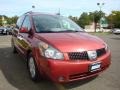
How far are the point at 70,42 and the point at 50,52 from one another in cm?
53

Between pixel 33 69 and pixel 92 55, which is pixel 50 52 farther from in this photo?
pixel 33 69

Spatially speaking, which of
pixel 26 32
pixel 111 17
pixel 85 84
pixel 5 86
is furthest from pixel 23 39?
pixel 111 17

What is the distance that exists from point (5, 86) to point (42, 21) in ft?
6.58

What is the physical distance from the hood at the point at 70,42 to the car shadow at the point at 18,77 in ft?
3.42

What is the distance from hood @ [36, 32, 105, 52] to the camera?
16.8ft

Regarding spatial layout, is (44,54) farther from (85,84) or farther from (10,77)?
(10,77)

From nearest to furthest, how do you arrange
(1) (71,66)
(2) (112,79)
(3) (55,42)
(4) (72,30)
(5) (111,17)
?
(1) (71,66)
(3) (55,42)
(2) (112,79)
(4) (72,30)
(5) (111,17)

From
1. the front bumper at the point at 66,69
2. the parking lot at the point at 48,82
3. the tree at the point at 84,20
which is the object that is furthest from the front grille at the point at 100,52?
the tree at the point at 84,20

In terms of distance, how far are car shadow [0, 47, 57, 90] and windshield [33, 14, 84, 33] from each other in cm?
131

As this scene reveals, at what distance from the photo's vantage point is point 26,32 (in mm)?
6605

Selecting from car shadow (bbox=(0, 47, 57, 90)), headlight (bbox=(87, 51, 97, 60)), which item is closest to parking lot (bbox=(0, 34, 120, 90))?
car shadow (bbox=(0, 47, 57, 90))

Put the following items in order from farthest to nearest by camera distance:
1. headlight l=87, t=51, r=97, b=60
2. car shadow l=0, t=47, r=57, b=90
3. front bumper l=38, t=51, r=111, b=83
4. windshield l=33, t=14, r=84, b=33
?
windshield l=33, t=14, r=84, b=33, car shadow l=0, t=47, r=57, b=90, headlight l=87, t=51, r=97, b=60, front bumper l=38, t=51, r=111, b=83

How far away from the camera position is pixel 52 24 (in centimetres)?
664

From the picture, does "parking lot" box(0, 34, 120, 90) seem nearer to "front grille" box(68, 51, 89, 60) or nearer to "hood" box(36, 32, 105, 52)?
"front grille" box(68, 51, 89, 60)
